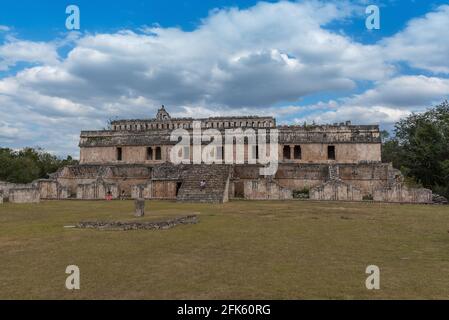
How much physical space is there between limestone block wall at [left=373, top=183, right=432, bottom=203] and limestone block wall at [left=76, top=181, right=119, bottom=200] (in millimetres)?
17215

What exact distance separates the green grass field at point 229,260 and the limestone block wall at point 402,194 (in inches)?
440

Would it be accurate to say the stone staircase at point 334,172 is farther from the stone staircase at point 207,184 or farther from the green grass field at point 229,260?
the green grass field at point 229,260

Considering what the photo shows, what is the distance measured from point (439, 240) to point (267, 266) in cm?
556

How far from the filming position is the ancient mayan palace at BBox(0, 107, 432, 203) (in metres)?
25.1

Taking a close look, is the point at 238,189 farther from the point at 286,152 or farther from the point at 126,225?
the point at 126,225

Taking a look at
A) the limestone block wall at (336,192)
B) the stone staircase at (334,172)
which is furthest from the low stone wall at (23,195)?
the stone staircase at (334,172)

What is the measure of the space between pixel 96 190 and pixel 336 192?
52.3 ft

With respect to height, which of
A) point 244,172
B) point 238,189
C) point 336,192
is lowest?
point 336,192

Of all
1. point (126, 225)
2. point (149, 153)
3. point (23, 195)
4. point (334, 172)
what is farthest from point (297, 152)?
point (126, 225)

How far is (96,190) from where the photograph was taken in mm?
27484

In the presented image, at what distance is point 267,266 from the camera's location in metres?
7.33
